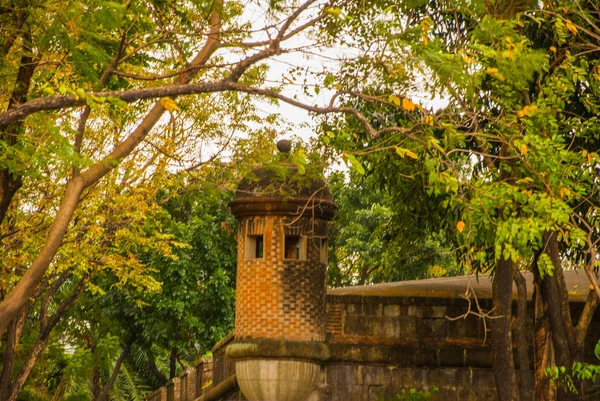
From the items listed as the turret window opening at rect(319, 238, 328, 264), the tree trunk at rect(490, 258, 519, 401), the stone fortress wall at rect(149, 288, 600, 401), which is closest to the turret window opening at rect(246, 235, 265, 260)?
the turret window opening at rect(319, 238, 328, 264)

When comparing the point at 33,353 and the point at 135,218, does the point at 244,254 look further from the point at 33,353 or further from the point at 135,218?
the point at 33,353

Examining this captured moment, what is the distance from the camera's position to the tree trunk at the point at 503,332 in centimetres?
1339

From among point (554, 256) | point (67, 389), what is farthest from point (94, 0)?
point (67, 389)

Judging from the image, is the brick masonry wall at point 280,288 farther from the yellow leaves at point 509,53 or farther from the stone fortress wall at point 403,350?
the yellow leaves at point 509,53

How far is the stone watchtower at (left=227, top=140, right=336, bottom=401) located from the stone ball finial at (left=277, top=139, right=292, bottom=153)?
15 mm

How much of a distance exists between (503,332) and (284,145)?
14.5 feet

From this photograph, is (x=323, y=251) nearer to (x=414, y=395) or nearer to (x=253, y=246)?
(x=253, y=246)

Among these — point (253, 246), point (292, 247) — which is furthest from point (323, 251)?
point (253, 246)

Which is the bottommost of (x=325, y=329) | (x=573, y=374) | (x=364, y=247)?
(x=573, y=374)

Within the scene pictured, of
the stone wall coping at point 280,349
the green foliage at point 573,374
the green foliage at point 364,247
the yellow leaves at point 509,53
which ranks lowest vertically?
the green foliage at point 573,374

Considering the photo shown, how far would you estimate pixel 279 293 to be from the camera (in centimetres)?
1579

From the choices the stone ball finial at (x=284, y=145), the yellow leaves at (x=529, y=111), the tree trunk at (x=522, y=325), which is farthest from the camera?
the stone ball finial at (x=284, y=145)

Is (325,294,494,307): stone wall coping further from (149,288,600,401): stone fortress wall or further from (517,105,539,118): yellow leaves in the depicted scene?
(517,105,539,118): yellow leaves

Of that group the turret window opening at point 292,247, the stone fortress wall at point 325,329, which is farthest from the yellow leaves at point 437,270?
the turret window opening at point 292,247
